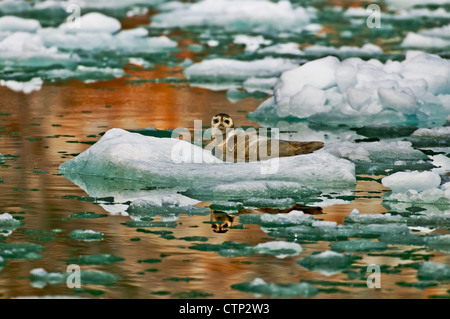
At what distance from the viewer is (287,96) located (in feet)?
38.3

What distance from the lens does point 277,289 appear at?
5305mm

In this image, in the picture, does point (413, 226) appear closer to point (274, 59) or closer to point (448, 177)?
point (448, 177)

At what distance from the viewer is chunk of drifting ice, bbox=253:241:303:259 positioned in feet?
19.7

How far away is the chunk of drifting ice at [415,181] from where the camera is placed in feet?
24.9

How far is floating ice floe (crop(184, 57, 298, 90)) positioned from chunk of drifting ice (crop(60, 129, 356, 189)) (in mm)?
6181

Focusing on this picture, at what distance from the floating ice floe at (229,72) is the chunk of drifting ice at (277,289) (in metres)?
9.15

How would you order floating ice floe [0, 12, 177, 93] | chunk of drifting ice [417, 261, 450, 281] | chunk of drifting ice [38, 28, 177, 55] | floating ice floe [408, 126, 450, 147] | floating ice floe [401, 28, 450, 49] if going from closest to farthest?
chunk of drifting ice [417, 261, 450, 281], floating ice floe [408, 126, 450, 147], floating ice floe [0, 12, 177, 93], chunk of drifting ice [38, 28, 177, 55], floating ice floe [401, 28, 450, 49]

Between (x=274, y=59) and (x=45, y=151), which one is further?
(x=274, y=59)

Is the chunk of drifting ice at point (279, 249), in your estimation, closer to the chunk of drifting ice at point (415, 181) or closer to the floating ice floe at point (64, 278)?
the floating ice floe at point (64, 278)

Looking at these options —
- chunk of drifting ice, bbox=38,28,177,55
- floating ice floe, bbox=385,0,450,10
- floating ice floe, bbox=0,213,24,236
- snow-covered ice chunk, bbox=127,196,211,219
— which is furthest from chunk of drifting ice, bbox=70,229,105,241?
floating ice floe, bbox=385,0,450,10

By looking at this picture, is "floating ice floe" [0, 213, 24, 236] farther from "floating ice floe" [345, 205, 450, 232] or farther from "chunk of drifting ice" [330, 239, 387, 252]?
"floating ice floe" [345, 205, 450, 232]

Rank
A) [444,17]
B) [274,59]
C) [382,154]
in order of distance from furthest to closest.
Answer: [444,17]
[274,59]
[382,154]
